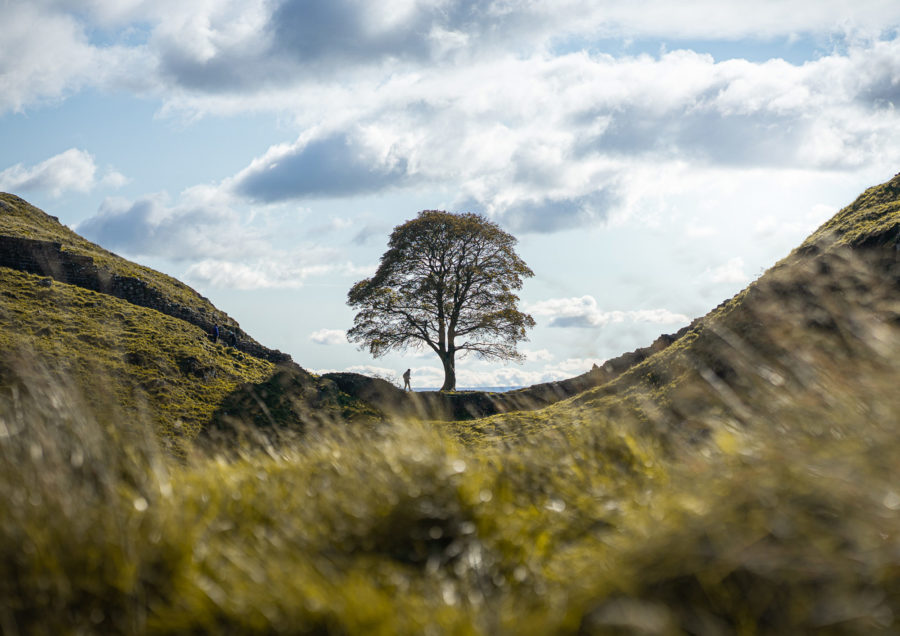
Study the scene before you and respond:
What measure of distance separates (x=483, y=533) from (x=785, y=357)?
3.95m

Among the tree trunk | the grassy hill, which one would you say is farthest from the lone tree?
the grassy hill

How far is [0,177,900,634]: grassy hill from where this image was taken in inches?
112

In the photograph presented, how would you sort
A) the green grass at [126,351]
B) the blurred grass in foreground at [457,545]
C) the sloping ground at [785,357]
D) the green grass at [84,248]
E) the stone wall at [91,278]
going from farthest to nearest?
the green grass at [84,248] → the stone wall at [91,278] → the green grass at [126,351] → the sloping ground at [785,357] → the blurred grass in foreground at [457,545]

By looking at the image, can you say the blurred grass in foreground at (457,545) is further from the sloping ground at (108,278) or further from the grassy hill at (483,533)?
the sloping ground at (108,278)

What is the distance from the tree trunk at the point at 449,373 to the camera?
3744 cm

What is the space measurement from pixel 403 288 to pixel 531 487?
3330 cm

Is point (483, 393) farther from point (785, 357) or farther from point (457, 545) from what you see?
point (457, 545)

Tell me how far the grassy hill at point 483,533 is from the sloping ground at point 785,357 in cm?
6

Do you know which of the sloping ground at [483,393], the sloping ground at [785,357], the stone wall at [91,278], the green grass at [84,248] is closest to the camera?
the sloping ground at [785,357]

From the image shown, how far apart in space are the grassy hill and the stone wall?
99.6 feet

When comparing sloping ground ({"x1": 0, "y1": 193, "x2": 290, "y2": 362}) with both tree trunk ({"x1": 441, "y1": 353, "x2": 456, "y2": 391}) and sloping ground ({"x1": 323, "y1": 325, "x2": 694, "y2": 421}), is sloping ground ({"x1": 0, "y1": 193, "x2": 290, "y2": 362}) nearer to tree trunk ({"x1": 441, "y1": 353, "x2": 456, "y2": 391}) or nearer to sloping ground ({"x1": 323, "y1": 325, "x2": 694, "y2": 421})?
sloping ground ({"x1": 323, "y1": 325, "x2": 694, "y2": 421})

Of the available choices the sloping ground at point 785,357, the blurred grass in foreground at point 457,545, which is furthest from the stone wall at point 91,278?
the blurred grass in foreground at point 457,545

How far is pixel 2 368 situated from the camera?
2152cm

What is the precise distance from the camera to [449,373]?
3756 cm
